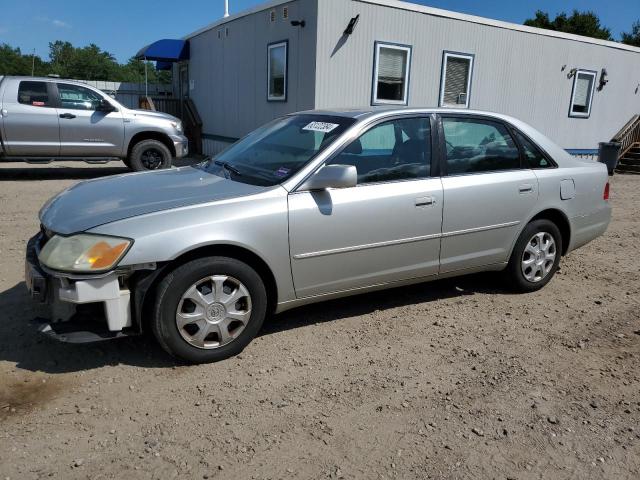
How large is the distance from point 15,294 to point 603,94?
53.0ft

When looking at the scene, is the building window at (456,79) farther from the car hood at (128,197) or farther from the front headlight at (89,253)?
the front headlight at (89,253)

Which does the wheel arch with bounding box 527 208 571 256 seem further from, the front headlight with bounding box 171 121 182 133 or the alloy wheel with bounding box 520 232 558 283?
the front headlight with bounding box 171 121 182 133

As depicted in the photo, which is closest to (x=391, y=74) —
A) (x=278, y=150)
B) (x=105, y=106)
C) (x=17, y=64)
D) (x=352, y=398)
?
(x=105, y=106)

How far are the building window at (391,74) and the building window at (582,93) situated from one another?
6.05 metres

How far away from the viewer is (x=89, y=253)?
9.87ft

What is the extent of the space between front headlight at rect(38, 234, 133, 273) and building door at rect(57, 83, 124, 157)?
790 centimetres

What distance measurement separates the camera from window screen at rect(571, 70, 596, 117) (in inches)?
574

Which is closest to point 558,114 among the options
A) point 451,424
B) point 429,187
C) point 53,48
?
point 429,187

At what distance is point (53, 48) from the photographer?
84.1 meters

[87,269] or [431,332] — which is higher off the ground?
[87,269]

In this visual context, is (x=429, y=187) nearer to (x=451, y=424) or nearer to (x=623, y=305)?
(x=451, y=424)

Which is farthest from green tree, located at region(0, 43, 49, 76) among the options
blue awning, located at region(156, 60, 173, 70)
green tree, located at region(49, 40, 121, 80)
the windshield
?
the windshield

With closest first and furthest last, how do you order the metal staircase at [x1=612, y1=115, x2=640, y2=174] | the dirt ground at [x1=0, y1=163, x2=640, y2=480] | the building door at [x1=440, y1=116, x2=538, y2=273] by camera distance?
the dirt ground at [x1=0, y1=163, x2=640, y2=480] → the building door at [x1=440, y1=116, x2=538, y2=273] → the metal staircase at [x1=612, y1=115, x2=640, y2=174]

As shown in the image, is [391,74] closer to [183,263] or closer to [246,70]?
[246,70]
